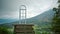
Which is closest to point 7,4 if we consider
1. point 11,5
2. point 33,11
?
point 11,5

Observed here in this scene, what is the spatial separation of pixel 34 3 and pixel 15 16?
0.74m

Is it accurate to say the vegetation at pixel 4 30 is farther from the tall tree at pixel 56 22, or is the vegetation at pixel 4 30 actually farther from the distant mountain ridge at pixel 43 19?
the tall tree at pixel 56 22

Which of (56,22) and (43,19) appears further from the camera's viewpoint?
(43,19)

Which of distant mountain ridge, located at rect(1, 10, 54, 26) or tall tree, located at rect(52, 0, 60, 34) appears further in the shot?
Result: distant mountain ridge, located at rect(1, 10, 54, 26)

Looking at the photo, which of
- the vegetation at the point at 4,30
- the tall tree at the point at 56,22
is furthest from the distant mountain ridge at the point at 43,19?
the vegetation at the point at 4,30

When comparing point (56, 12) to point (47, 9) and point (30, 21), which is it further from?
point (30, 21)

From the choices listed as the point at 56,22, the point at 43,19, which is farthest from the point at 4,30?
the point at 56,22

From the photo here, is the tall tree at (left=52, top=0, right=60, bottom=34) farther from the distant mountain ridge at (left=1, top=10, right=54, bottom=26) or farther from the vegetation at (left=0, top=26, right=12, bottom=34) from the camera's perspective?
the vegetation at (left=0, top=26, right=12, bottom=34)

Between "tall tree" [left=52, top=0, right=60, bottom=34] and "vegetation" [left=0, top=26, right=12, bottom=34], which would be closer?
"tall tree" [left=52, top=0, right=60, bottom=34]

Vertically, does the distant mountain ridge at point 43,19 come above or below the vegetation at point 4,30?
above

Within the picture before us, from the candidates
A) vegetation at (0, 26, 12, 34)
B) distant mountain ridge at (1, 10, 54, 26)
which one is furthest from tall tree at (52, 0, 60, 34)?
vegetation at (0, 26, 12, 34)

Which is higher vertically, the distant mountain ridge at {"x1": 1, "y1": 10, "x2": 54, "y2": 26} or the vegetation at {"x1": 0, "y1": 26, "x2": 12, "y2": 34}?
the distant mountain ridge at {"x1": 1, "y1": 10, "x2": 54, "y2": 26}

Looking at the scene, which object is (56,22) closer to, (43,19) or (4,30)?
(43,19)

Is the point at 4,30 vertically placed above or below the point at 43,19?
below
